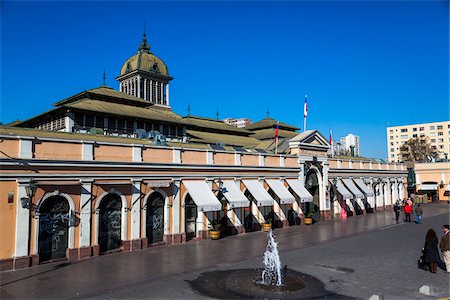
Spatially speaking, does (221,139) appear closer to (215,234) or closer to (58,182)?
(215,234)

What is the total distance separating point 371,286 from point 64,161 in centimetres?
1438

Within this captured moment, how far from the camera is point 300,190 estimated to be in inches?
1198

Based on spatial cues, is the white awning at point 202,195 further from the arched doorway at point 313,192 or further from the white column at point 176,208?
the arched doorway at point 313,192

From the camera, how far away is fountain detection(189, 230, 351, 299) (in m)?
12.1

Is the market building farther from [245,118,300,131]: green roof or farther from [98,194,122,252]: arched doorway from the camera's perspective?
[245,118,300,131]: green roof

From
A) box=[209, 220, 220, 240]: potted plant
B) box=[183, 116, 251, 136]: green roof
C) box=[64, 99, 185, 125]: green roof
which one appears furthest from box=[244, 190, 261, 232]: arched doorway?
box=[183, 116, 251, 136]: green roof

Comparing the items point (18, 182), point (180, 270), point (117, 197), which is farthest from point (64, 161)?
point (180, 270)

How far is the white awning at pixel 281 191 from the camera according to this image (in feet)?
91.6

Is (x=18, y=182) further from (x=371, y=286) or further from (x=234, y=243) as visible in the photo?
(x=371, y=286)

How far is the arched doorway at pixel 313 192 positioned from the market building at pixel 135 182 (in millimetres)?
96

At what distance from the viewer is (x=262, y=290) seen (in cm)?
1245

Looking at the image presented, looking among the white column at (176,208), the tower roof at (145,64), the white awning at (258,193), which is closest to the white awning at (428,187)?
the white awning at (258,193)

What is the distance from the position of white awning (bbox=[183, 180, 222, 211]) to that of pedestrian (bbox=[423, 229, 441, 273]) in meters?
11.6

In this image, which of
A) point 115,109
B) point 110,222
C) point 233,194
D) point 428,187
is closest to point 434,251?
point 233,194
